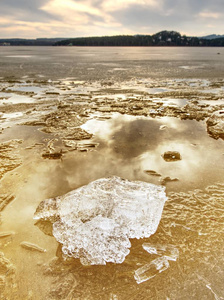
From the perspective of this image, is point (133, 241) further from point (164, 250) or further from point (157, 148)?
point (157, 148)

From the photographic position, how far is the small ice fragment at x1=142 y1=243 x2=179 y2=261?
2.97 m

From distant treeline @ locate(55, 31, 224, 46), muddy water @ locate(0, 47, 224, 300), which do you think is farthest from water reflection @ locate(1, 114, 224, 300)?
distant treeline @ locate(55, 31, 224, 46)

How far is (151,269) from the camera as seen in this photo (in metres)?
2.80

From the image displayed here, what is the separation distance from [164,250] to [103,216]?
45.7 inches

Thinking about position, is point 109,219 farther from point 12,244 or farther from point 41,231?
point 12,244

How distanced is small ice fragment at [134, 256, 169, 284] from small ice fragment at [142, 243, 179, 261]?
0.26 ft

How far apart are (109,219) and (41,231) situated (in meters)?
1.22

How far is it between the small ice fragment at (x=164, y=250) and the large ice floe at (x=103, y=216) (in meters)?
0.21

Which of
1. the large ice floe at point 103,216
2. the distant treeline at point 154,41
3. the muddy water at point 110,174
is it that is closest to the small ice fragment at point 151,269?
the muddy water at point 110,174

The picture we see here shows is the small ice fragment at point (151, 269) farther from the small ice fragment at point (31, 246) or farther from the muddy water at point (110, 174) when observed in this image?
the small ice fragment at point (31, 246)

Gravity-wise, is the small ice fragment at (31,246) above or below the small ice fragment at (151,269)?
above

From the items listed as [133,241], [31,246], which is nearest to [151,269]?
[133,241]

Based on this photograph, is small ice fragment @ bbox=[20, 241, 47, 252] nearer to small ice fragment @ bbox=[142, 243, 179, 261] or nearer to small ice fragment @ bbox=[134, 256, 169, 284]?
small ice fragment @ bbox=[134, 256, 169, 284]

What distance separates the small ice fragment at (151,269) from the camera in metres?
2.70
